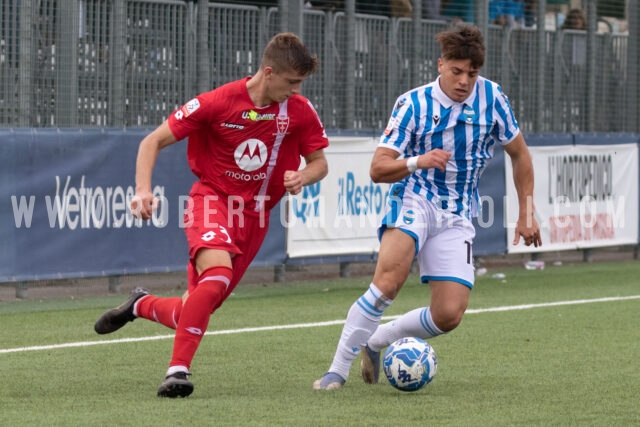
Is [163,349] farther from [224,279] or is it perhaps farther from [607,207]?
[607,207]

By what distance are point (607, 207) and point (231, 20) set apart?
18.7 feet

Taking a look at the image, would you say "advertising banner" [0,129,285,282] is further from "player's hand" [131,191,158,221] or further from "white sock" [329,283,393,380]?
"player's hand" [131,191,158,221]

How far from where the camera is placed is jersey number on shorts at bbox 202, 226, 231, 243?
6.83 meters

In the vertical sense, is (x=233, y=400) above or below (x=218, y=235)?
below

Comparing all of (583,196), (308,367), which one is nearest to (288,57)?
(308,367)

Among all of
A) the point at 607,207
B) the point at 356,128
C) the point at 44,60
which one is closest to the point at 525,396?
the point at 44,60

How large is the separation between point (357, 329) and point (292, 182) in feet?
3.11

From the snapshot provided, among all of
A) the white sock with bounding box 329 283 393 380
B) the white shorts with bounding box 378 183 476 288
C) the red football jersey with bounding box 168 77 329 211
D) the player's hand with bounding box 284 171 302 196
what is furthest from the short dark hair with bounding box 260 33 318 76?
the white sock with bounding box 329 283 393 380

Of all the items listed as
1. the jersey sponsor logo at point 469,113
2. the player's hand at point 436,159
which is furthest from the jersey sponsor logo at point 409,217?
the jersey sponsor logo at point 469,113

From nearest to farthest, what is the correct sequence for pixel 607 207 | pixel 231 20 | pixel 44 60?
pixel 44 60, pixel 231 20, pixel 607 207

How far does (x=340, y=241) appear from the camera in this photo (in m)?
14.1

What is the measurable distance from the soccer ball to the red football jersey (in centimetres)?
109

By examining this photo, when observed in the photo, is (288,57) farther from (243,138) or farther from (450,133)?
(450,133)

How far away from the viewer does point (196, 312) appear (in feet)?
22.0
